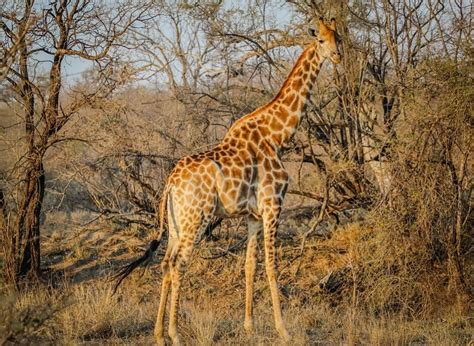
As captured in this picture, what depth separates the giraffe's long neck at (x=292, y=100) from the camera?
24.7 feet

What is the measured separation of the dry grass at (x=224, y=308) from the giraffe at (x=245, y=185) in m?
0.48

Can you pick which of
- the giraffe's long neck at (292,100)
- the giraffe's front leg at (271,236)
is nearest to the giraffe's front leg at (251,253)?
the giraffe's front leg at (271,236)

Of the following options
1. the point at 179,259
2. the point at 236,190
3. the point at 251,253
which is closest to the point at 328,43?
the point at 236,190

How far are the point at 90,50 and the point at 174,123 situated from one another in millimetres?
2463

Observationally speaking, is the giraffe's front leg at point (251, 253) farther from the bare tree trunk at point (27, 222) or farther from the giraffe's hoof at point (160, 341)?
the bare tree trunk at point (27, 222)

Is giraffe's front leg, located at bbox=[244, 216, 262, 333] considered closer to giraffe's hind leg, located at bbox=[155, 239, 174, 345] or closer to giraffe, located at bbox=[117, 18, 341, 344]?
giraffe, located at bbox=[117, 18, 341, 344]

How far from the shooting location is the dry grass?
242 inches

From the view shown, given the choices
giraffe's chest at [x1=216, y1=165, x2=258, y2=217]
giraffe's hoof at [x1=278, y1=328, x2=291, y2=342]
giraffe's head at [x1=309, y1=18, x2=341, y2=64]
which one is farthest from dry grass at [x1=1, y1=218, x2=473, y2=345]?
giraffe's head at [x1=309, y1=18, x2=341, y2=64]

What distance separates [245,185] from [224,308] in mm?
3095

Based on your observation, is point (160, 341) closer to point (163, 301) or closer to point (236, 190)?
point (163, 301)

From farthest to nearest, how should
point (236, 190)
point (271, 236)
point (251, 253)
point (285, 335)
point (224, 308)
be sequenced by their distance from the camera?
point (224, 308) → point (251, 253) → point (271, 236) → point (236, 190) → point (285, 335)

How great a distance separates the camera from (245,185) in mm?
6914

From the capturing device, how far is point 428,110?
7594 millimetres

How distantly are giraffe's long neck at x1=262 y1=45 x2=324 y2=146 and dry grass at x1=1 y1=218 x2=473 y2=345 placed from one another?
6.63 ft
